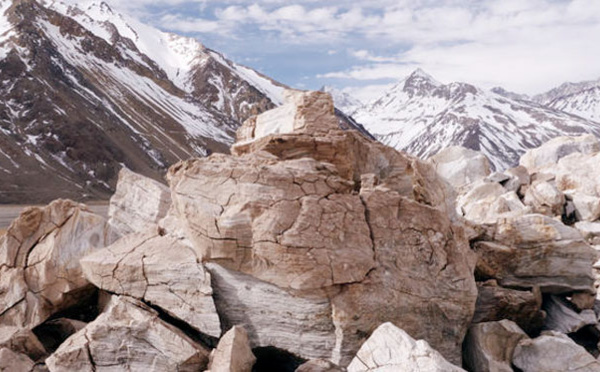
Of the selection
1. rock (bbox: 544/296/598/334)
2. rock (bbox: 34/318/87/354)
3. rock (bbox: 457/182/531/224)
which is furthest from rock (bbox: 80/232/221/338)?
rock (bbox: 457/182/531/224)

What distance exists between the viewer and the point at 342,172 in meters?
11.1

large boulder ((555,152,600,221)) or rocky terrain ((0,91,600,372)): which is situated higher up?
rocky terrain ((0,91,600,372))

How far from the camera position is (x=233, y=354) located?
8.09m

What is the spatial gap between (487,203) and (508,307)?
993 centimetres

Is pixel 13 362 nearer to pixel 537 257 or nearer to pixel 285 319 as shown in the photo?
pixel 285 319

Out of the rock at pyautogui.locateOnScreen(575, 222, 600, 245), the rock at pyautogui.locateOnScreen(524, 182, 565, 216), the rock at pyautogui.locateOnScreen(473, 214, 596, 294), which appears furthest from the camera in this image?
the rock at pyautogui.locateOnScreen(524, 182, 565, 216)

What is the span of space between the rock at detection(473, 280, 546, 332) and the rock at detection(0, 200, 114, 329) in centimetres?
830

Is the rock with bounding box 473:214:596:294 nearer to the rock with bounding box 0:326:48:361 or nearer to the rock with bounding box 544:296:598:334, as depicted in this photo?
the rock with bounding box 544:296:598:334

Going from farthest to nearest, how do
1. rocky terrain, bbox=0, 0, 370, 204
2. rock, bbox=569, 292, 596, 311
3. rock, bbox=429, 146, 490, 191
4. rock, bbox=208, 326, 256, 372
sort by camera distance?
rocky terrain, bbox=0, 0, 370, 204 → rock, bbox=429, 146, 490, 191 → rock, bbox=569, 292, 596, 311 → rock, bbox=208, 326, 256, 372

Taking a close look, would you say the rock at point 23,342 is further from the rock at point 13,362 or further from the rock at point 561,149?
the rock at point 561,149

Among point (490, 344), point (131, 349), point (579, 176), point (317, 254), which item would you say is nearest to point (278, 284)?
point (317, 254)

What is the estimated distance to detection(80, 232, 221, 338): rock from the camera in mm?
9148

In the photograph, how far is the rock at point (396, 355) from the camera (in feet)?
24.2

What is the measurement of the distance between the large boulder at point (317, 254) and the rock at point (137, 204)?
7.62ft
